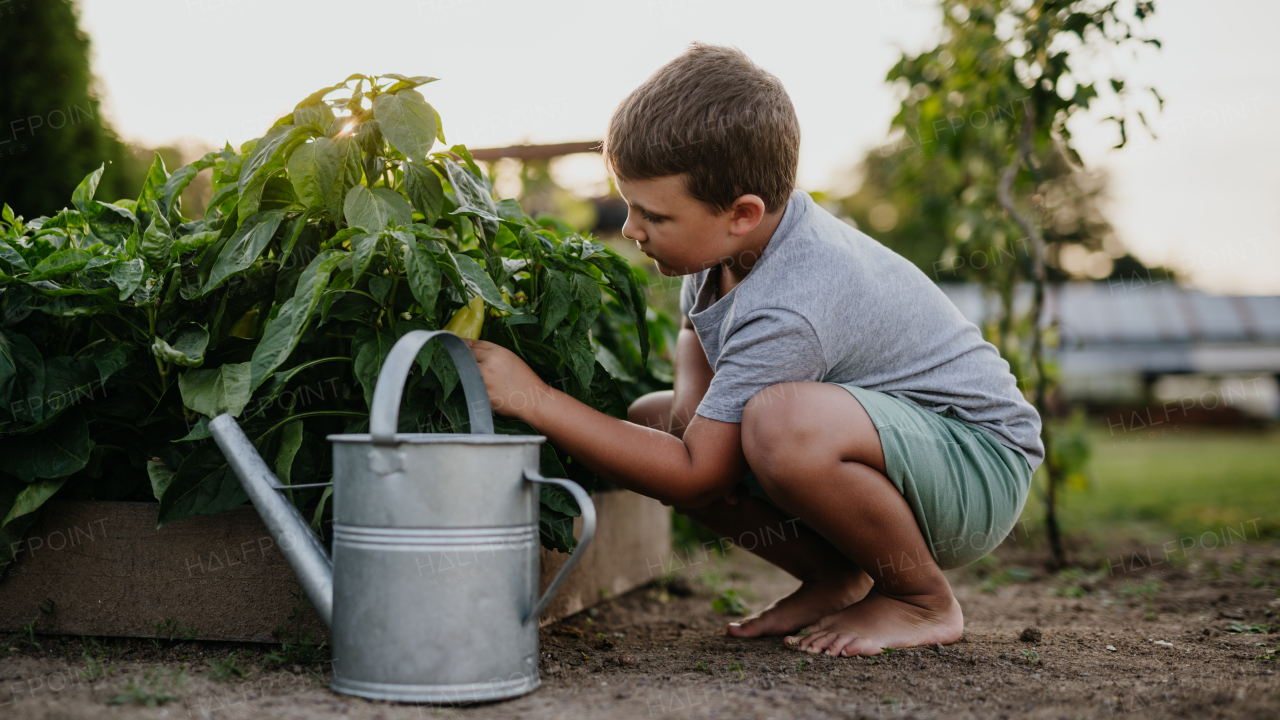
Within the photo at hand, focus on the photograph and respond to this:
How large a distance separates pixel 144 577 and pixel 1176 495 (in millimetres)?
5710

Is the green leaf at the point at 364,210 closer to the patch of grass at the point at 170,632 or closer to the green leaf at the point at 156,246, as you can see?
the green leaf at the point at 156,246

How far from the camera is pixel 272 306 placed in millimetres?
1595

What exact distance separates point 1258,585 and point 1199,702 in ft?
5.14

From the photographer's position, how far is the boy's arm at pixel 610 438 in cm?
153

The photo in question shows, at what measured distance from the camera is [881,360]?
5.79 ft

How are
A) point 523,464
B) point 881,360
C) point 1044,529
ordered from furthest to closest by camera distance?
point 1044,529
point 881,360
point 523,464

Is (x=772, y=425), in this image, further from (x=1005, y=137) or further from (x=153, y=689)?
(x=1005, y=137)

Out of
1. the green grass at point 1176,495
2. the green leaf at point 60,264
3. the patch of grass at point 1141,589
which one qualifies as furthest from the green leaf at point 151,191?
the green grass at point 1176,495

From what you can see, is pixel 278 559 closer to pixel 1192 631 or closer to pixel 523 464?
pixel 523 464

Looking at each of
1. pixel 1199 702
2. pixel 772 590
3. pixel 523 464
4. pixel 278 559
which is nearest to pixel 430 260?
pixel 523 464

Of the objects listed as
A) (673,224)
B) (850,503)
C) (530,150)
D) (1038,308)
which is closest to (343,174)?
(673,224)

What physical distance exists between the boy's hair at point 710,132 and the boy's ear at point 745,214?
0.02m

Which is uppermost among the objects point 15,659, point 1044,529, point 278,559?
point 278,559

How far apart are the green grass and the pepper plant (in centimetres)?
328
